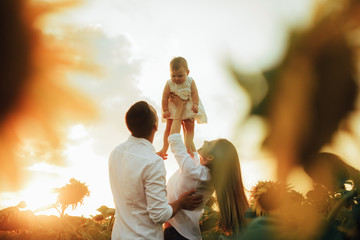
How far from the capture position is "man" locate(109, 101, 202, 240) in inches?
72.2

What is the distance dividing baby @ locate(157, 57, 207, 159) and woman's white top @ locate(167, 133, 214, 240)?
138 cm

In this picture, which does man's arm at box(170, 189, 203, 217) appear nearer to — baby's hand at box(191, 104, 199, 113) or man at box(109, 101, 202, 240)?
man at box(109, 101, 202, 240)

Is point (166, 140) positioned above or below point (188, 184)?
above

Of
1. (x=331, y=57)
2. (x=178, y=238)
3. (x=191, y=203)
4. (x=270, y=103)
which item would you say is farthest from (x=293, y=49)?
(x=178, y=238)

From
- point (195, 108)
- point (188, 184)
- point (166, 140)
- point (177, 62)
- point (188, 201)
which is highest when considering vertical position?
point (177, 62)

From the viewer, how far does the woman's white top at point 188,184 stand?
2082 mm

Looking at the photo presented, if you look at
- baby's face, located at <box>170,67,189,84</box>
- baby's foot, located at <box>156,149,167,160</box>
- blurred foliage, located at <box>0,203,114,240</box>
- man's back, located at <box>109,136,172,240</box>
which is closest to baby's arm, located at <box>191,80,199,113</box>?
baby's face, located at <box>170,67,189,84</box>

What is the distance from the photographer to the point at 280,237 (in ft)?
0.88

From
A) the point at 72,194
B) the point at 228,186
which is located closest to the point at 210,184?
the point at 228,186

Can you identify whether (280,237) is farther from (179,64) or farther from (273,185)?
(179,64)

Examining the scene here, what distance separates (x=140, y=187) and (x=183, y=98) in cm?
199

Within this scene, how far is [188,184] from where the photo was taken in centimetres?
210

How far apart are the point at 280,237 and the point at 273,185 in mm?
1159

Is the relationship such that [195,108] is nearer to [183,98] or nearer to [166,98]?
[183,98]
